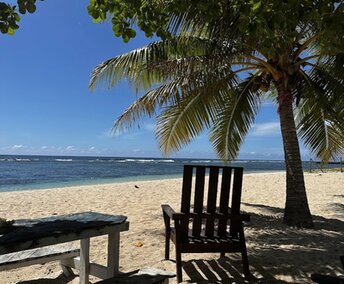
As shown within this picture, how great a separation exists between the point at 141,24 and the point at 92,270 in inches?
88.9

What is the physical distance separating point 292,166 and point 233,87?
222 centimetres

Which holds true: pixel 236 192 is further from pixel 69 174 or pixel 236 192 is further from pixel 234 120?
pixel 69 174

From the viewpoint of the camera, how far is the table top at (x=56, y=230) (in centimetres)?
219

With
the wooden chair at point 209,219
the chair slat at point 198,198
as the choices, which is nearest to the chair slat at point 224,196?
the wooden chair at point 209,219

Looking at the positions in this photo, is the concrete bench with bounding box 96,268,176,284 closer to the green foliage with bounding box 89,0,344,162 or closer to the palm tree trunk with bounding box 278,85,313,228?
the green foliage with bounding box 89,0,344,162

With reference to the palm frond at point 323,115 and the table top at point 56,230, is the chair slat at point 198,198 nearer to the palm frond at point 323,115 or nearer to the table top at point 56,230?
the table top at point 56,230

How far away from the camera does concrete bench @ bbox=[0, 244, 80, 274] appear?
3.21m

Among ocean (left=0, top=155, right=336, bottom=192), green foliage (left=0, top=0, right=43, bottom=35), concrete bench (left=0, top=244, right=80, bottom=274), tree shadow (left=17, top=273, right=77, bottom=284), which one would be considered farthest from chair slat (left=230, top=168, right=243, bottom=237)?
ocean (left=0, top=155, right=336, bottom=192)

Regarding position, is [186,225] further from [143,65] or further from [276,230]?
[143,65]

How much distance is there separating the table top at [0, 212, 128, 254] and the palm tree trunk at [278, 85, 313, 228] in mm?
4459

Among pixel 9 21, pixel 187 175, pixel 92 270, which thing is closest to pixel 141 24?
pixel 9 21

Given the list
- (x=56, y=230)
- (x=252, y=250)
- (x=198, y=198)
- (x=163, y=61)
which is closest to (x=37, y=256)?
(x=56, y=230)

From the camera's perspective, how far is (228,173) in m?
3.72

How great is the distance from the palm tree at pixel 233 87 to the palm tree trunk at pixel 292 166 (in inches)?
0.7
